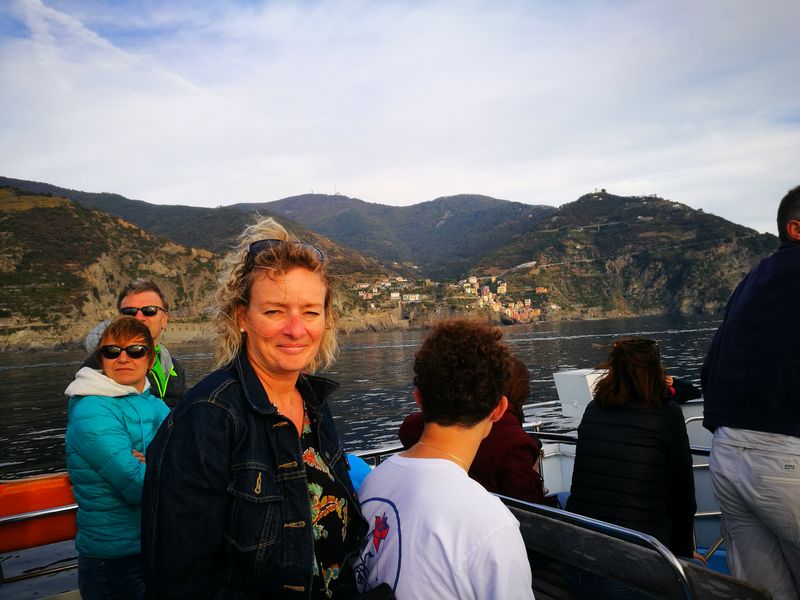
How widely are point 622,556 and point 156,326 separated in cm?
348

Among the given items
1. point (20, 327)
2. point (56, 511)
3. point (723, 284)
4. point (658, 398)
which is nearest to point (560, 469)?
point (658, 398)

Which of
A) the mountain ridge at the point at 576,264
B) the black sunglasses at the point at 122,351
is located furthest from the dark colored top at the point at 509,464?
the mountain ridge at the point at 576,264

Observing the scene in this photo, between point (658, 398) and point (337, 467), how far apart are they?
1.84 metres

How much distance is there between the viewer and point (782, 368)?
2107 mm

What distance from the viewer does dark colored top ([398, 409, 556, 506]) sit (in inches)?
99.4

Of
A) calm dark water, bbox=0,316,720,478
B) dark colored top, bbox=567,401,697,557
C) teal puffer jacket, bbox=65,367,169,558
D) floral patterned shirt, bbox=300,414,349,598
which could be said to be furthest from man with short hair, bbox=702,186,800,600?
teal puffer jacket, bbox=65,367,169,558

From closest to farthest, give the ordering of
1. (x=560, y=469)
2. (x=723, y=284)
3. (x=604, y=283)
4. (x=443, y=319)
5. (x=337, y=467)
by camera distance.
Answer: (x=337, y=467)
(x=443, y=319)
(x=560, y=469)
(x=723, y=284)
(x=604, y=283)

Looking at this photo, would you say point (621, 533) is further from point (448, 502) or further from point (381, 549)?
point (381, 549)

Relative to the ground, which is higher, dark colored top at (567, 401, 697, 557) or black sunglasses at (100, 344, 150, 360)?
black sunglasses at (100, 344, 150, 360)

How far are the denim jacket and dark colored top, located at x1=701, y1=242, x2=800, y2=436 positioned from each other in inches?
72.8

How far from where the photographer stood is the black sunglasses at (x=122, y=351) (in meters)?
2.66

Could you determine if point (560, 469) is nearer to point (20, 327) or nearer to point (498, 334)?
point (498, 334)

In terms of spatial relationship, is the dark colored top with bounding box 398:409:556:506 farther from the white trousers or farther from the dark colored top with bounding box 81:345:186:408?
the dark colored top with bounding box 81:345:186:408

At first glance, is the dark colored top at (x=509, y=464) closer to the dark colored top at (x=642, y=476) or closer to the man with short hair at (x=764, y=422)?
the dark colored top at (x=642, y=476)
